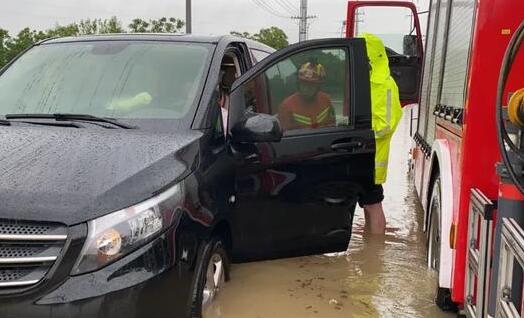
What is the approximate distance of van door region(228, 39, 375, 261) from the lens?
12.5ft

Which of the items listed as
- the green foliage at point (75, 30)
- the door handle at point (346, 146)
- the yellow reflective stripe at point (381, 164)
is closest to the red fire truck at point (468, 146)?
the door handle at point (346, 146)

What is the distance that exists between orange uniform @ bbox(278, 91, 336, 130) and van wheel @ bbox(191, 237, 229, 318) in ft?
3.44

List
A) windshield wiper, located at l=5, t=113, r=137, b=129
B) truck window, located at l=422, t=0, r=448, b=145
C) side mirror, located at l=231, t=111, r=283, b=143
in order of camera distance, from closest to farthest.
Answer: windshield wiper, located at l=5, t=113, r=137, b=129 < side mirror, located at l=231, t=111, r=283, b=143 < truck window, located at l=422, t=0, r=448, b=145

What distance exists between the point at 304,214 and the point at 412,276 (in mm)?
1414

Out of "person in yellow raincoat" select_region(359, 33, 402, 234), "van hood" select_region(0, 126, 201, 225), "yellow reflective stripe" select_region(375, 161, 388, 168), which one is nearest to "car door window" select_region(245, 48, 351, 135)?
"van hood" select_region(0, 126, 201, 225)

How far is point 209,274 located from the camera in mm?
3445

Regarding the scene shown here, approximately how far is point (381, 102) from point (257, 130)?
7.59 feet

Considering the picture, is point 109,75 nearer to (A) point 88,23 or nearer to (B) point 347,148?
(B) point 347,148

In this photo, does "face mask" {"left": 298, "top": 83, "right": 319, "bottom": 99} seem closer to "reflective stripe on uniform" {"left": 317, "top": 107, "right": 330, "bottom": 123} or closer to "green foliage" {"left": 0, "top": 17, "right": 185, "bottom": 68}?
"reflective stripe on uniform" {"left": 317, "top": 107, "right": 330, "bottom": 123}

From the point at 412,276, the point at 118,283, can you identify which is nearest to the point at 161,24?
the point at 412,276

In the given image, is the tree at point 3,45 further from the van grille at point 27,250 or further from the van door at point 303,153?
the van grille at point 27,250

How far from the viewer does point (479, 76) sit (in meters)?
3.13

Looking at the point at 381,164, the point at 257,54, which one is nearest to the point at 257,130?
the point at 257,54

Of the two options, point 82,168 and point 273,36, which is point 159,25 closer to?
point 273,36
